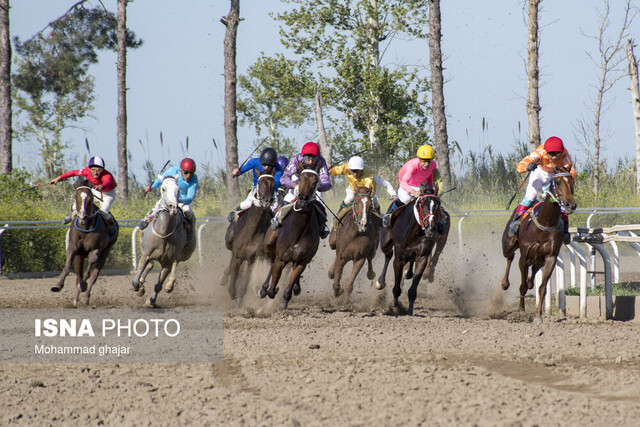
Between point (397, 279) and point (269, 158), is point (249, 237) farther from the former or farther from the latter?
point (397, 279)

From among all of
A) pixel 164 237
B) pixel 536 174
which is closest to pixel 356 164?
pixel 536 174

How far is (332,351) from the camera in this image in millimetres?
7844

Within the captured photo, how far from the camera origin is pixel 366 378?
21.1 feet

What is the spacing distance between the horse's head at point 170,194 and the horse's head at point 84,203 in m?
1.01

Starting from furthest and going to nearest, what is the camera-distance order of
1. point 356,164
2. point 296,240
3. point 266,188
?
point 356,164 < point 266,188 < point 296,240

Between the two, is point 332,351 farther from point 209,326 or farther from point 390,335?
point 209,326

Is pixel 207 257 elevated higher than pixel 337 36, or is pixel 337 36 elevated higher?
pixel 337 36

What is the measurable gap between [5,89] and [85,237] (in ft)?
36.5

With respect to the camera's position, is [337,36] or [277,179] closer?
[277,179]

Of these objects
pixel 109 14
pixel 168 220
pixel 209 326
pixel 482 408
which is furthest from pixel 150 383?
pixel 109 14

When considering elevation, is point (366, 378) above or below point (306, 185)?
below

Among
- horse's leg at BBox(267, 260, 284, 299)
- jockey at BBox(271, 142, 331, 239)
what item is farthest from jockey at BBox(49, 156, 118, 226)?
horse's leg at BBox(267, 260, 284, 299)

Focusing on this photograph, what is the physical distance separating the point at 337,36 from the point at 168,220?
56.8ft

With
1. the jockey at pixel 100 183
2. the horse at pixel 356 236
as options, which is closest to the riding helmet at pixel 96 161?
the jockey at pixel 100 183
